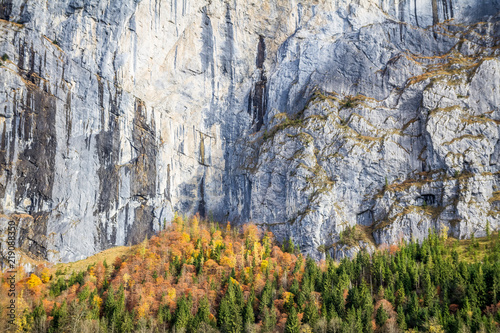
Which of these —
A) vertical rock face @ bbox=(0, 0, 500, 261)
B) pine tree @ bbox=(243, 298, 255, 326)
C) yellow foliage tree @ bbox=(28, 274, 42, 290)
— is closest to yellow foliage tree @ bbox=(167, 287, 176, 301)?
pine tree @ bbox=(243, 298, 255, 326)

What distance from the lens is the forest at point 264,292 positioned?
2653 inches

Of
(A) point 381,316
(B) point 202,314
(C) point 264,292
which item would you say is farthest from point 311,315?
(B) point 202,314

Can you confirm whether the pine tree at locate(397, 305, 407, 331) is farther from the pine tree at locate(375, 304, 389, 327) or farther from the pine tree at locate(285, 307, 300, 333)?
the pine tree at locate(285, 307, 300, 333)

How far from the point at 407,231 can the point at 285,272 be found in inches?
1265

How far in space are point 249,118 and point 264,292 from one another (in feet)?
225

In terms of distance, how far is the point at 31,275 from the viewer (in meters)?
88.6

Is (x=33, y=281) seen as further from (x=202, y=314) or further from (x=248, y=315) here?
(x=248, y=315)

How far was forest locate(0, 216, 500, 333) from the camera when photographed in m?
67.4

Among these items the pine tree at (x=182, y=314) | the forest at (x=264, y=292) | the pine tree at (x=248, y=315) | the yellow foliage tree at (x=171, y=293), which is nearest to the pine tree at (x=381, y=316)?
the forest at (x=264, y=292)

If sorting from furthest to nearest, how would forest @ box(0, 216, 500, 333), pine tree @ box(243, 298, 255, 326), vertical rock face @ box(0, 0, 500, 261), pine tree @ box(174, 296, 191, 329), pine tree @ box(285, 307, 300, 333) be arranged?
1. vertical rock face @ box(0, 0, 500, 261)
2. pine tree @ box(174, 296, 191, 329)
3. pine tree @ box(243, 298, 255, 326)
4. forest @ box(0, 216, 500, 333)
5. pine tree @ box(285, 307, 300, 333)

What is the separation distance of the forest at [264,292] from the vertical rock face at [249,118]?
1118cm

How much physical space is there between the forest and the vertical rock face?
11.2 metres

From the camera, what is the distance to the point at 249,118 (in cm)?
13512

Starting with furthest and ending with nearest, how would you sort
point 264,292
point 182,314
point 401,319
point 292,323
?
point 264,292, point 182,314, point 292,323, point 401,319
